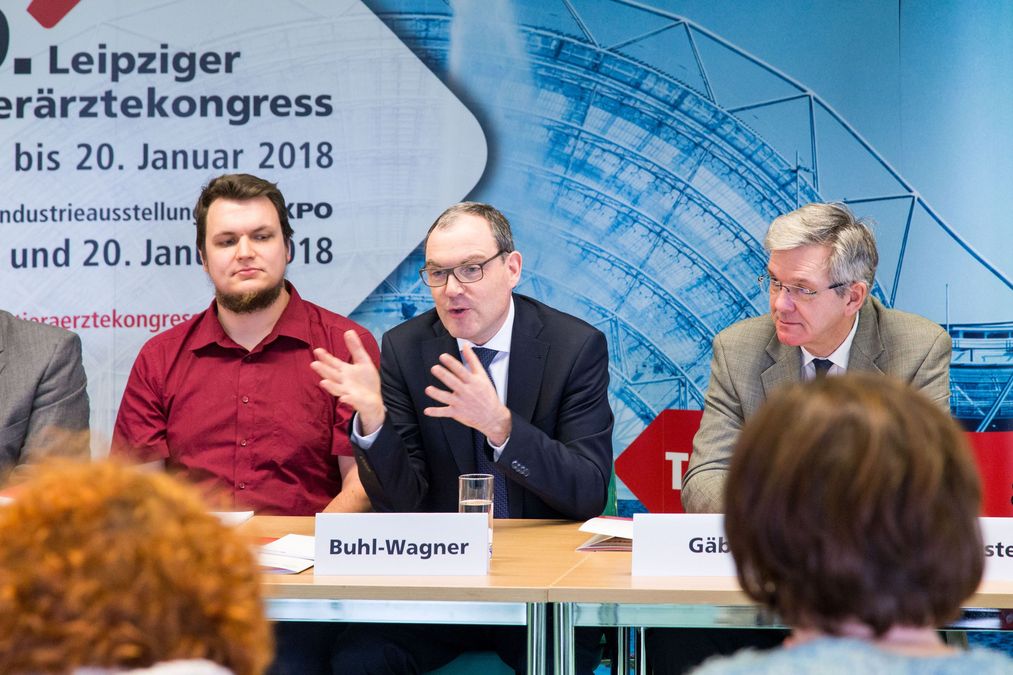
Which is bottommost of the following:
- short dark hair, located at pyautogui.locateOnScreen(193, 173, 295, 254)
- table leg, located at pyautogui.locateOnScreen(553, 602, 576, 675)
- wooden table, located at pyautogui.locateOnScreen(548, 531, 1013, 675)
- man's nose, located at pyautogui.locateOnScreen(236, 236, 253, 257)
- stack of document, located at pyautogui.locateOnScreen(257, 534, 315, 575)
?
table leg, located at pyautogui.locateOnScreen(553, 602, 576, 675)

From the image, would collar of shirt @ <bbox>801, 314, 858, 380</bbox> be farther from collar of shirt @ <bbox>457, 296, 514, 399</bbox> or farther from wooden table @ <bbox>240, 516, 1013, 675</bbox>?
wooden table @ <bbox>240, 516, 1013, 675</bbox>

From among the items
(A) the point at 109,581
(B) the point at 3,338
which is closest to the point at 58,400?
(B) the point at 3,338

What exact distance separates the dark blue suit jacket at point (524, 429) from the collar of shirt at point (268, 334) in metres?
0.36

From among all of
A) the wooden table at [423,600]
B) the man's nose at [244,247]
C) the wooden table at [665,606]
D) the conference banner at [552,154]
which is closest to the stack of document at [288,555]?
the wooden table at [423,600]

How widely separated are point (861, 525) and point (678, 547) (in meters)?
1.33

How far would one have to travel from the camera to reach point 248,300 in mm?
3469

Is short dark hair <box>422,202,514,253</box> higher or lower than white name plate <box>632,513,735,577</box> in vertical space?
higher

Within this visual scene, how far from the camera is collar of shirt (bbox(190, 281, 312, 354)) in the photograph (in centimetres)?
351

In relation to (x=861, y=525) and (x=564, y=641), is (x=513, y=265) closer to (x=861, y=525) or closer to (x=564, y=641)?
(x=564, y=641)

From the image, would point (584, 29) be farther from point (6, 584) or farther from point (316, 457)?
point (6, 584)

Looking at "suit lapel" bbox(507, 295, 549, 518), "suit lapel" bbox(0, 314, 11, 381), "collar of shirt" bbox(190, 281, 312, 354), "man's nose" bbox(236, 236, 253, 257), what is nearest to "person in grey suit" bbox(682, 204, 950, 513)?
"suit lapel" bbox(507, 295, 549, 518)

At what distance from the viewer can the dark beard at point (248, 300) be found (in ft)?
11.4

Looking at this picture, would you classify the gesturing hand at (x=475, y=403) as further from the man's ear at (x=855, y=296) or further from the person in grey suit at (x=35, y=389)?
the person in grey suit at (x=35, y=389)

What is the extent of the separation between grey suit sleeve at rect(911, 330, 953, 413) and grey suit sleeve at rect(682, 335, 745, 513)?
0.47m
